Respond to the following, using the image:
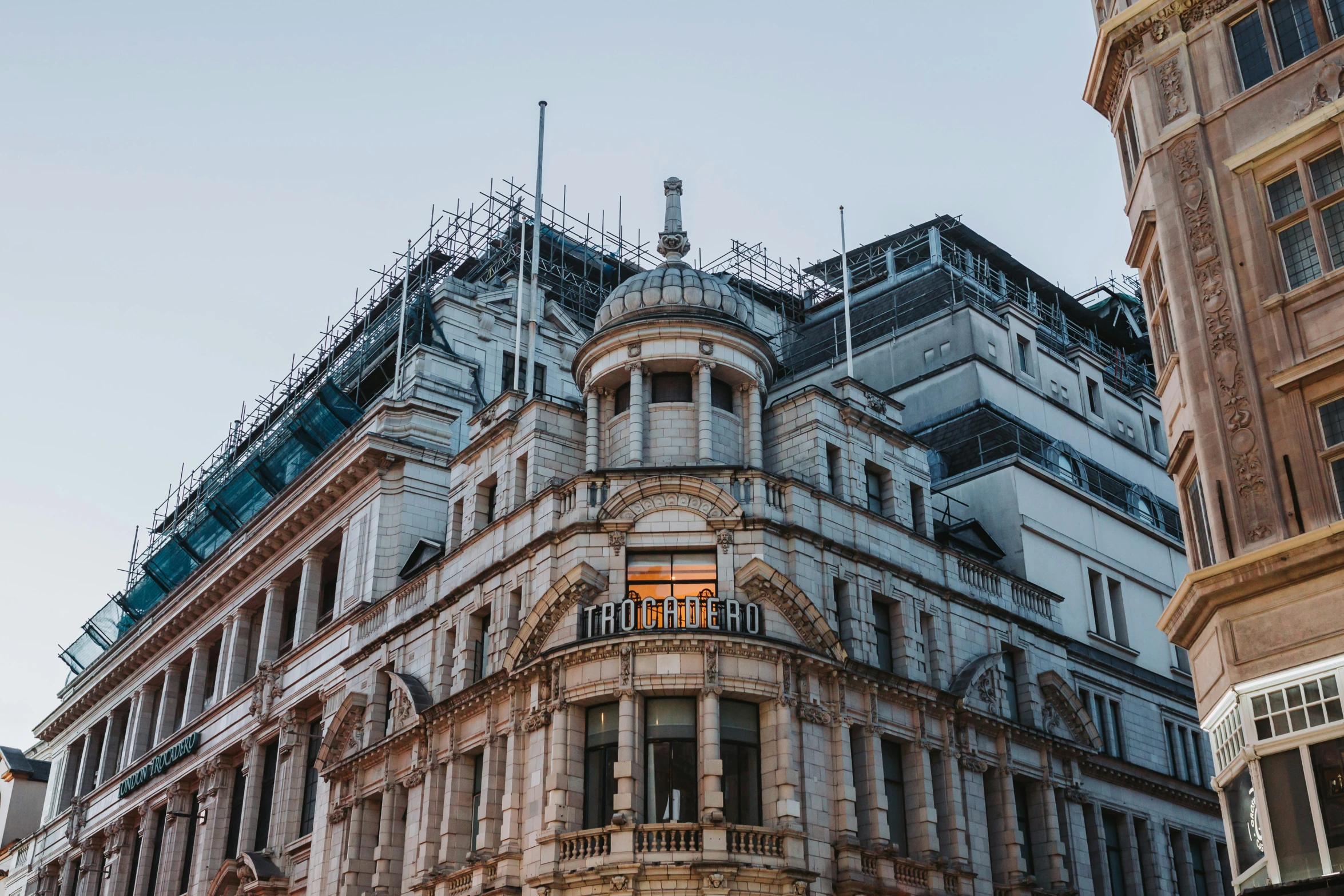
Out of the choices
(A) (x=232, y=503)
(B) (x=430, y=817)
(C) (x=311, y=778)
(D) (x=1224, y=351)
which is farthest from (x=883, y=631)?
(A) (x=232, y=503)

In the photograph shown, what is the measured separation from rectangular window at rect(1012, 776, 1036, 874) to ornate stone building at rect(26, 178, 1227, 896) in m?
0.13

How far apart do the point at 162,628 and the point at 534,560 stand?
114 feet

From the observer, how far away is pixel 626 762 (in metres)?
37.6

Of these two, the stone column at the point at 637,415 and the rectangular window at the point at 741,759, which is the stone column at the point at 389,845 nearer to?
the rectangular window at the point at 741,759

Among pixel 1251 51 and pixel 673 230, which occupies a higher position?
pixel 673 230

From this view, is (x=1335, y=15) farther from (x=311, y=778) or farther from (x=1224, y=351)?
(x=311, y=778)

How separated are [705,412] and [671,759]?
450 inches

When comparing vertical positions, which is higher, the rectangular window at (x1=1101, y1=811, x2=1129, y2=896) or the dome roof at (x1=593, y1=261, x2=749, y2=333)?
the dome roof at (x1=593, y1=261, x2=749, y2=333)

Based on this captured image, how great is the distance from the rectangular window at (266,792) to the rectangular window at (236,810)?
70 centimetres

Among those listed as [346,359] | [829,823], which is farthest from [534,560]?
[346,359]

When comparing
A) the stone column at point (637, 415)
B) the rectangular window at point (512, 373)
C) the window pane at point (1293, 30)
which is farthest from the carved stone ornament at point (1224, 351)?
the rectangular window at point (512, 373)

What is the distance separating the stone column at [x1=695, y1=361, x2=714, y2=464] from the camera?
4425 cm

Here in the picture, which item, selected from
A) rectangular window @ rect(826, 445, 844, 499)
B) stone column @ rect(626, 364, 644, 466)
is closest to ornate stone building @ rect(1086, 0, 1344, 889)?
rectangular window @ rect(826, 445, 844, 499)

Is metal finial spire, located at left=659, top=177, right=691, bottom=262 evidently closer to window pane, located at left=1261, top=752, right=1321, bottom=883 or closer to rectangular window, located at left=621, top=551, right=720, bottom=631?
rectangular window, located at left=621, top=551, right=720, bottom=631
